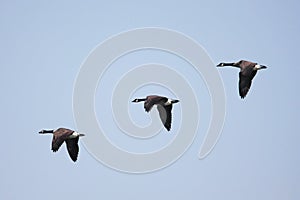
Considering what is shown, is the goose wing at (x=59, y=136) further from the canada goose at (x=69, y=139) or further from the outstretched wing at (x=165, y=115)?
the outstretched wing at (x=165, y=115)

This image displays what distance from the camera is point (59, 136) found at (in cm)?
959

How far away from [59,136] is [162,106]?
182 centimetres

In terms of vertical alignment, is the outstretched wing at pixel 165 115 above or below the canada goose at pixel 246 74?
below

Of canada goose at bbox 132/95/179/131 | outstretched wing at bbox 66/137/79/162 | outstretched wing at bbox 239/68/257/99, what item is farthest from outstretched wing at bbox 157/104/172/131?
outstretched wing at bbox 66/137/79/162

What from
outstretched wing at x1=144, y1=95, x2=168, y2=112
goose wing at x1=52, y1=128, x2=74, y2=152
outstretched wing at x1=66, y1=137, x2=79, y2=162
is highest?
outstretched wing at x1=144, y1=95, x2=168, y2=112

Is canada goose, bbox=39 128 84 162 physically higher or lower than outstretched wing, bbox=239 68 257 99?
lower

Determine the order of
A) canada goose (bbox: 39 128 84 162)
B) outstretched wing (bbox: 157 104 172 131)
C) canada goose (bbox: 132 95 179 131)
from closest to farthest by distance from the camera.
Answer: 1. canada goose (bbox: 39 128 84 162)
2. canada goose (bbox: 132 95 179 131)
3. outstretched wing (bbox: 157 104 172 131)

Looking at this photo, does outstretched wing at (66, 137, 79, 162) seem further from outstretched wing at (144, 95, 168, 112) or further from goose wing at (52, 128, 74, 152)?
outstretched wing at (144, 95, 168, 112)

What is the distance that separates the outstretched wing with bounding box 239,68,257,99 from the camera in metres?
9.15

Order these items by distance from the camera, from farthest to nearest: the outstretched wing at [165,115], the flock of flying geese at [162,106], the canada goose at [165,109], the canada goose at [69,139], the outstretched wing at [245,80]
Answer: the outstretched wing at [165,115]
the canada goose at [165,109]
the canada goose at [69,139]
the flock of flying geese at [162,106]
the outstretched wing at [245,80]

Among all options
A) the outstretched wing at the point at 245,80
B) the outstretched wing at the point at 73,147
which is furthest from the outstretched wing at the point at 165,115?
the outstretched wing at the point at 73,147

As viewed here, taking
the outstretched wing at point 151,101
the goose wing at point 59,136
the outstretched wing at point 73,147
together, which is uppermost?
the outstretched wing at point 151,101

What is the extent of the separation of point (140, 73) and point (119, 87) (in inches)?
20.7

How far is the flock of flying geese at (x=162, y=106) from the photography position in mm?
9281
